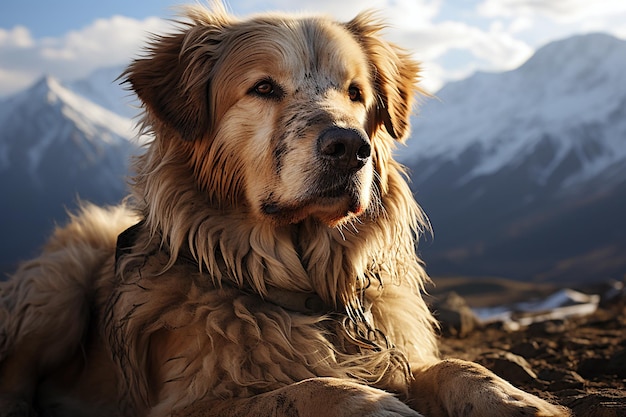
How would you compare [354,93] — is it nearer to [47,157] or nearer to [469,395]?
[469,395]

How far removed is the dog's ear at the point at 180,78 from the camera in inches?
156

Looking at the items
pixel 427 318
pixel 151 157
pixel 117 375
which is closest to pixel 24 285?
pixel 117 375

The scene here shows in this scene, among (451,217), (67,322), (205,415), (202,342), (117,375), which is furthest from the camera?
(451,217)

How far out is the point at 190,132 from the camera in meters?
3.96

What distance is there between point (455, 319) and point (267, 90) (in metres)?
5.84

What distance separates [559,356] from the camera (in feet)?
18.2

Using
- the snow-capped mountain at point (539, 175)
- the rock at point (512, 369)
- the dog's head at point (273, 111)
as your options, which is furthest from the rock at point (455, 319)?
the snow-capped mountain at point (539, 175)

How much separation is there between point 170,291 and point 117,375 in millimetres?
753

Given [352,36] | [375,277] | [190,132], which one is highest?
[352,36]

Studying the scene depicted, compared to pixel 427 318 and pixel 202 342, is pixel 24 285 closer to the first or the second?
pixel 202 342

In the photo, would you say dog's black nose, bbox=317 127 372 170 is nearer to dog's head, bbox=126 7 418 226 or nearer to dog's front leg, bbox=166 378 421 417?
dog's head, bbox=126 7 418 226

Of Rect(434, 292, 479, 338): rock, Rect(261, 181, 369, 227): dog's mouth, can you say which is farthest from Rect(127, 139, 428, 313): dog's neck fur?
Rect(434, 292, 479, 338): rock

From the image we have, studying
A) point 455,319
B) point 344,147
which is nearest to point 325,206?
point 344,147

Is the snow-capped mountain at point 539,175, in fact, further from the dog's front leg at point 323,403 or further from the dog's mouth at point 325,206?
the dog's front leg at point 323,403
